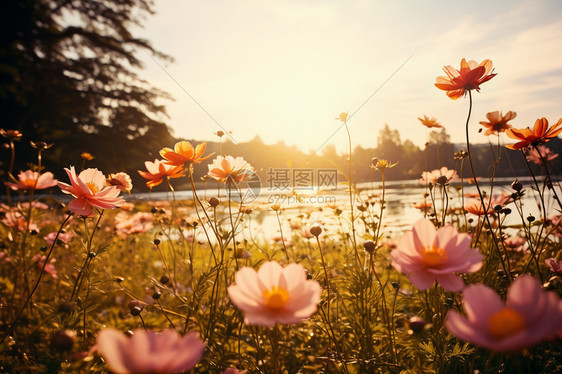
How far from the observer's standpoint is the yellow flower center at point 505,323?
1.07 ft

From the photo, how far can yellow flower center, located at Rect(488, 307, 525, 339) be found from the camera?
327mm

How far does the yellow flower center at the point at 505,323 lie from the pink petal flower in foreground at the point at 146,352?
315mm

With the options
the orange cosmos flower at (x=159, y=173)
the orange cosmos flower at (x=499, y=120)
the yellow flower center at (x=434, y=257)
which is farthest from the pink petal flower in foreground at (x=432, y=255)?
the orange cosmos flower at (x=499, y=120)

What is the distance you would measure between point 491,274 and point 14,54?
991 cm

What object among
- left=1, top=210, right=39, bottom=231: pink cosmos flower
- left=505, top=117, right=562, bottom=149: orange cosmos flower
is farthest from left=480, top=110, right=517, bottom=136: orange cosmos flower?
left=1, top=210, right=39, bottom=231: pink cosmos flower

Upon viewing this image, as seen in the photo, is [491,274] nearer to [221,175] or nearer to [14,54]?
[221,175]

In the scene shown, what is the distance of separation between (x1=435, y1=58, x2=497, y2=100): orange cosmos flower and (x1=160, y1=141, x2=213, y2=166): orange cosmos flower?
0.78 meters

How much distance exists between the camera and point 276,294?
0.49 m

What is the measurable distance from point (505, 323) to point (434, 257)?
0.66 ft

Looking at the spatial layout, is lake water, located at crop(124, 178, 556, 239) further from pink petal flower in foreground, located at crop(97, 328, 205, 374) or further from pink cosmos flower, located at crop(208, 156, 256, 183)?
pink petal flower in foreground, located at crop(97, 328, 205, 374)

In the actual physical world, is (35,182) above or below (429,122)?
below

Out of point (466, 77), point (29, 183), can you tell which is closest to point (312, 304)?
point (466, 77)

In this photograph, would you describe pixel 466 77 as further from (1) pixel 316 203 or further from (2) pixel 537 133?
(1) pixel 316 203

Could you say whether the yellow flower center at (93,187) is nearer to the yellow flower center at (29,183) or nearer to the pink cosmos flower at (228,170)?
the pink cosmos flower at (228,170)
